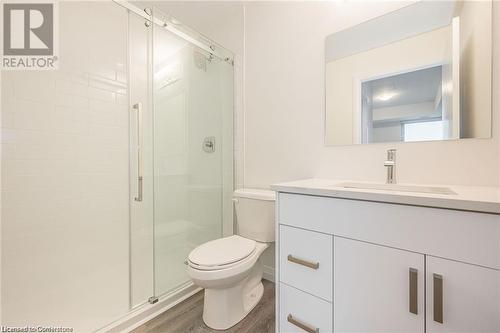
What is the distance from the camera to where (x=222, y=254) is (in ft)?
4.39

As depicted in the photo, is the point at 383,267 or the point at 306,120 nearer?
the point at 383,267

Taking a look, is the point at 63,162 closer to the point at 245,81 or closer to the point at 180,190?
the point at 180,190

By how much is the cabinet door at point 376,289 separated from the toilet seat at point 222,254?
0.56 metres

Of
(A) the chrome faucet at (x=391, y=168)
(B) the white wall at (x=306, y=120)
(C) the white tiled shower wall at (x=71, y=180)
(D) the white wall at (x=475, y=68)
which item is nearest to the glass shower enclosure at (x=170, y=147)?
(C) the white tiled shower wall at (x=71, y=180)

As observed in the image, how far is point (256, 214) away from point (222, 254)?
1.27 feet

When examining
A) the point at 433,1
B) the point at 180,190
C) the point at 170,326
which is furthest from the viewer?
the point at 180,190

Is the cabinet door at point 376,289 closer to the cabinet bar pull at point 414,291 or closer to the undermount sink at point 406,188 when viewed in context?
the cabinet bar pull at point 414,291

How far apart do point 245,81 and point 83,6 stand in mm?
1258

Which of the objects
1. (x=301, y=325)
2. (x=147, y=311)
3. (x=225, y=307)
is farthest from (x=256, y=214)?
(x=147, y=311)

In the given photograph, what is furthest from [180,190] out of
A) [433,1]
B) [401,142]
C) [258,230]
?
[433,1]

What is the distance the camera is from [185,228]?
1.81 m

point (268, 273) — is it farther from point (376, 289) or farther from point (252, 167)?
point (376, 289)

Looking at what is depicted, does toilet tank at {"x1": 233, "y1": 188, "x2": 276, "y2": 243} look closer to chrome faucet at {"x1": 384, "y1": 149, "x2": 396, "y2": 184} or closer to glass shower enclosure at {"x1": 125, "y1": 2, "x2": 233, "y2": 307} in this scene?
glass shower enclosure at {"x1": 125, "y1": 2, "x2": 233, "y2": 307}

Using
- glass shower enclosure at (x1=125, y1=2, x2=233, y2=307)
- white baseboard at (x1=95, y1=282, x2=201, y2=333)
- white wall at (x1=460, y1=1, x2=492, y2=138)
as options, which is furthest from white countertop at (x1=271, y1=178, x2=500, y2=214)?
white baseboard at (x1=95, y1=282, x2=201, y2=333)
